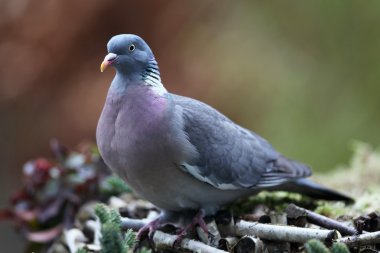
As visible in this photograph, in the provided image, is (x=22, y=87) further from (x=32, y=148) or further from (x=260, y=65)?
(x=260, y=65)

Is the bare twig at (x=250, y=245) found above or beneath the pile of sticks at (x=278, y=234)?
beneath

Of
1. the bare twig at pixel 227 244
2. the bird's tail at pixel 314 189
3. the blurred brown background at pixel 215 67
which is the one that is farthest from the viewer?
the blurred brown background at pixel 215 67

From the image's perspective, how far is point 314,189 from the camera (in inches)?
126

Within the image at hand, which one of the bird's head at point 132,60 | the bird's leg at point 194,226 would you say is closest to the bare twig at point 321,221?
the bird's leg at point 194,226

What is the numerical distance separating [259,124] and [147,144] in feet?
11.9

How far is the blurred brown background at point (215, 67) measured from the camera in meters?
5.37

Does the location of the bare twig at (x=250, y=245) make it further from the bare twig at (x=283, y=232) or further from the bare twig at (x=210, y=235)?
the bare twig at (x=210, y=235)

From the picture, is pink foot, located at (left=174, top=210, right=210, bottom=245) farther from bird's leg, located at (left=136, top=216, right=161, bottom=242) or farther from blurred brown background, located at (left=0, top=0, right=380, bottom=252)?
blurred brown background, located at (left=0, top=0, right=380, bottom=252)

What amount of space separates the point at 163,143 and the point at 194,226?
1.34 feet

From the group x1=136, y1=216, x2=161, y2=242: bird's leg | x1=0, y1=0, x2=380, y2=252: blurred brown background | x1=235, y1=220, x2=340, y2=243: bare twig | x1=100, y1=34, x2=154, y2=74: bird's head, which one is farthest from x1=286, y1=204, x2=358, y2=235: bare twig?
x1=0, y1=0, x2=380, y2=252: blurred brown background

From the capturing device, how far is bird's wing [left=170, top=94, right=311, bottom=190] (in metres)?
2.79

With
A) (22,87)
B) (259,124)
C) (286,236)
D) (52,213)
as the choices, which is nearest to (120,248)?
(286,236)

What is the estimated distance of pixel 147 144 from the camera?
2594 millimetres

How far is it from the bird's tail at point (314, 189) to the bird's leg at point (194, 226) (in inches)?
24.4
